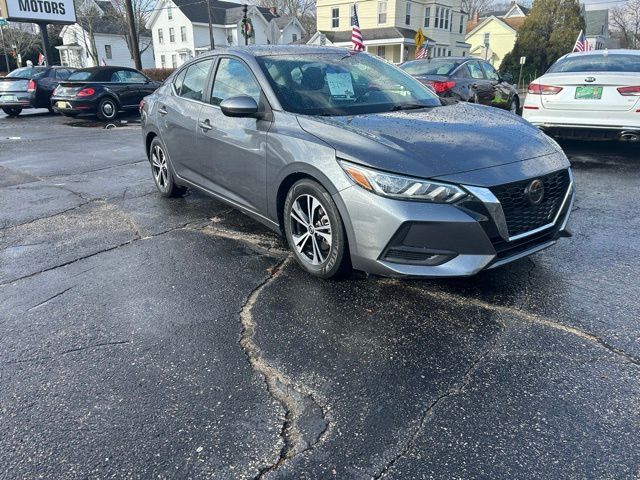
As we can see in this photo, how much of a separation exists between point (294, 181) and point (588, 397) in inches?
90.4

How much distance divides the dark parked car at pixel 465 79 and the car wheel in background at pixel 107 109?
883 cm

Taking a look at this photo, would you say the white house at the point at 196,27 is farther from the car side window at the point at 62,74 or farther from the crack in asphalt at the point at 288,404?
the crack in asphalt at the point at 288,404

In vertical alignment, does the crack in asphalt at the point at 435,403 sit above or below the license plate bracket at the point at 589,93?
below

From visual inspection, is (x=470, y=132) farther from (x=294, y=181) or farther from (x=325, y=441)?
(x=325, y=441)

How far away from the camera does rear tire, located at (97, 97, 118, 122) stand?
14.6 m

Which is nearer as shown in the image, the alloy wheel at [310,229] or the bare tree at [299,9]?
the alloy wheel at [310,229]

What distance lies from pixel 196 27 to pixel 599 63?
153 ft

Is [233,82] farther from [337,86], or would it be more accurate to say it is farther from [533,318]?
[533,318]

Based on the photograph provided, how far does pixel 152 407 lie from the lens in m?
2.38

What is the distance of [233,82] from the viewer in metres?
4.31

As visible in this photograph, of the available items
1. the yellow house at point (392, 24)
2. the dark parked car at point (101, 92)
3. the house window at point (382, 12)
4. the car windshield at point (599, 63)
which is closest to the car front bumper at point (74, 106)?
the dark parked car at point (101, 92)

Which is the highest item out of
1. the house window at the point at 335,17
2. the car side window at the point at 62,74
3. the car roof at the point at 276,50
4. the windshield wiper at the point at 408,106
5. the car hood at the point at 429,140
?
the house window at the point at 335,17

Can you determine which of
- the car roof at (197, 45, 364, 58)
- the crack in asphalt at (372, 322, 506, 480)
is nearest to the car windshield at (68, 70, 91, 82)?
the car roof at (197, 45, 364, 58)

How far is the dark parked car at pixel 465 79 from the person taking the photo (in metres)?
10.3
